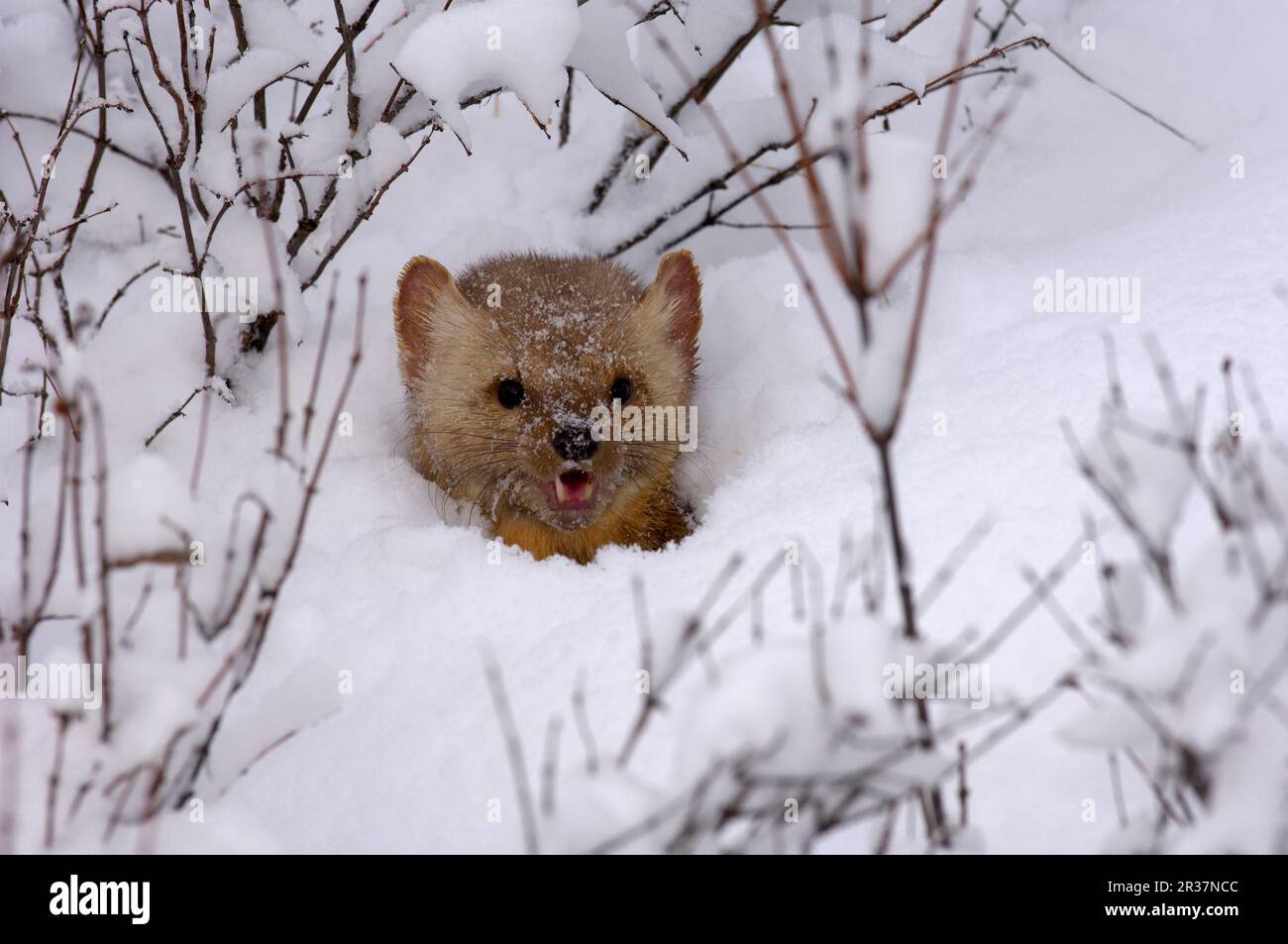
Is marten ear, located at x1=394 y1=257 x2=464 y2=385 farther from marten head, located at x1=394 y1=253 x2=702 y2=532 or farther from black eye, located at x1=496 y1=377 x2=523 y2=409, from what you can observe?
black eye, located at x1=496 y1=377 x2=523 y2=409

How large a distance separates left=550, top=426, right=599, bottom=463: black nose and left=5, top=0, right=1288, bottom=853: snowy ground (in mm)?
471

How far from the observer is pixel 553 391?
4.23 meters

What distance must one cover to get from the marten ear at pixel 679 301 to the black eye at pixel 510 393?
67 centimetres

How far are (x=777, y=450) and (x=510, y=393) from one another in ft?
3.67

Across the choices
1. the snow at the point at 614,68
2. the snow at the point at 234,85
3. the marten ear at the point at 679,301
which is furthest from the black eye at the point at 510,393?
the snow at the point at 234,85

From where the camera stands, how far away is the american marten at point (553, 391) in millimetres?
4246

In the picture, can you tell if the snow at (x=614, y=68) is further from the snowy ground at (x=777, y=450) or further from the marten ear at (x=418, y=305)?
the snowy ground at (x=777, y=450)

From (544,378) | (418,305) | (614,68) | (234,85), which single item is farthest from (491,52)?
(418,305)
